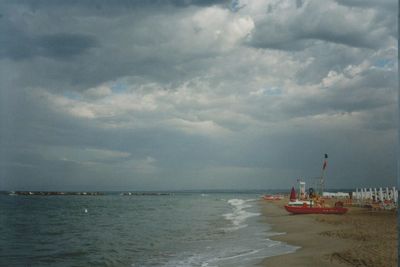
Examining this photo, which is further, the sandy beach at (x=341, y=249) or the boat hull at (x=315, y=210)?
the boat hull at (x=315, y=210)

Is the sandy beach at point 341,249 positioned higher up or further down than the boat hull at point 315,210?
further down

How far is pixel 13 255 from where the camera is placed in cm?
2388

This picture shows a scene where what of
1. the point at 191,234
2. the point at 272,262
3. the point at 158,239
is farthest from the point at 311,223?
the point at 272,262

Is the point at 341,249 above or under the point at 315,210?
under

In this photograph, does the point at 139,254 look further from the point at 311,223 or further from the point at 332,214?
the point at 332,214

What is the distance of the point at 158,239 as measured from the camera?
97.8 ft

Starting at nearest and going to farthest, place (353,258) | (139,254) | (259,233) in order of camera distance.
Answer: (353,258), (139,254), (259,233)

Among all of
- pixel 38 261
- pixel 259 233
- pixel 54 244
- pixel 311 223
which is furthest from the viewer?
pixel 311 223

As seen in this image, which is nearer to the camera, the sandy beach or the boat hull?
the sandy beach

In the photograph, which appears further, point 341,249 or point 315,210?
point 315,210

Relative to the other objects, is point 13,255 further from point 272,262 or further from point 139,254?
point 272,262

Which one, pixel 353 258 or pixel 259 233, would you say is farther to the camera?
pixel 259 233

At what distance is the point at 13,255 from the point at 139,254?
25.9 ft

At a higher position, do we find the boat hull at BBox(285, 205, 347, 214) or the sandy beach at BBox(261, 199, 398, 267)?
the boat hull at BBox(285, 205, 347, 214)
